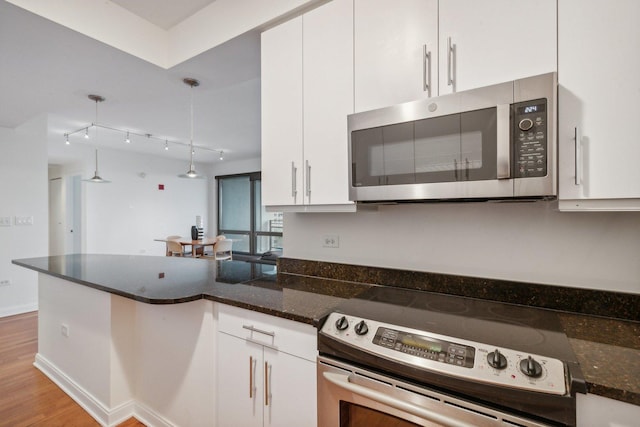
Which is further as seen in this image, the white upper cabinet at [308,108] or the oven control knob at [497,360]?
the white upper cabinet at [308,108]

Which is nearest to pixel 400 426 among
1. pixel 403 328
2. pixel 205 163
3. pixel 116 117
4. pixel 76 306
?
pixel 403 328

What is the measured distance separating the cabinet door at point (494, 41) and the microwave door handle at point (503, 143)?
0.51 ft

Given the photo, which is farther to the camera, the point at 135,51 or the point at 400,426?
the point at 135,51

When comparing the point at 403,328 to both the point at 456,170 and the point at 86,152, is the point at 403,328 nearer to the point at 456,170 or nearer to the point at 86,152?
the point at 456,170

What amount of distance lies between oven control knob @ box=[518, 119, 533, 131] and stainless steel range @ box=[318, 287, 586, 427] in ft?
2.25

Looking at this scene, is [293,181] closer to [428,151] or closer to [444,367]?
[428,151]

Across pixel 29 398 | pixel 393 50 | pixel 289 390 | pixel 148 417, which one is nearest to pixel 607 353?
pixel 289 390

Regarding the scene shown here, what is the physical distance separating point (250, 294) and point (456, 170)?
3.52 ft

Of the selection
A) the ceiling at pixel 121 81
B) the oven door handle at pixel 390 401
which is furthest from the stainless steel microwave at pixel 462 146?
the ceiling at pixel 121 81

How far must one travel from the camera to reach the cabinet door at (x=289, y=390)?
117cm

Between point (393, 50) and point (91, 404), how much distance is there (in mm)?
2684

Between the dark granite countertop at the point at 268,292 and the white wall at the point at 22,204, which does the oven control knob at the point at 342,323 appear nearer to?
the dark granite countertop at the point at 268,292

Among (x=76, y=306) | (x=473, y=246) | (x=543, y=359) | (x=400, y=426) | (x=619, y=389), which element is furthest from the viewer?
(x=76, y=306)

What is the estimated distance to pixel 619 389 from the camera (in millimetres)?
715
